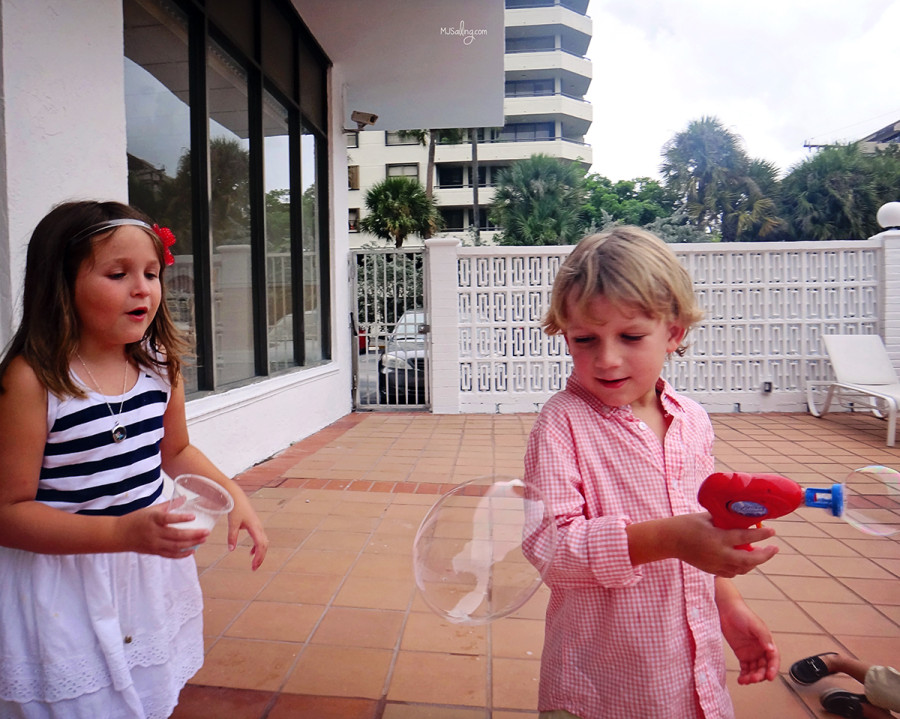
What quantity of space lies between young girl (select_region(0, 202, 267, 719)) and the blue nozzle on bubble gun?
0.96 meters

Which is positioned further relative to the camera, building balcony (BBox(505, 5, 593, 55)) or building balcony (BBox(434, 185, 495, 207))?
building balcony (BBox(505, 5, 593, 55))

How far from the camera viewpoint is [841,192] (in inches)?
1055

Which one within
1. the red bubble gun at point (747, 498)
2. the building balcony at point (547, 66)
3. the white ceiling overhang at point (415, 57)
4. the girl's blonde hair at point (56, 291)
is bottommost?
the red bubble gun at point (747, 498)

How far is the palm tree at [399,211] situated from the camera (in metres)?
24.3

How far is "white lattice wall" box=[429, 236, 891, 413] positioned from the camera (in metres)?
7.27

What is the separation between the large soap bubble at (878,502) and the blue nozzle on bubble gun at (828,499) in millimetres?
438

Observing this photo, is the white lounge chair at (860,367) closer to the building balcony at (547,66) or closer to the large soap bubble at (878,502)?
the large soap bubble at (878,502)

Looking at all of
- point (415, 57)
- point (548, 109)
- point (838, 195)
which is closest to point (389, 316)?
point (415, 57)

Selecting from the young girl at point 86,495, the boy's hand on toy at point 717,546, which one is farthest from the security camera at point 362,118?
the boy's hand on toy at point 717,546

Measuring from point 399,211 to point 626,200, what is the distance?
28429 millimetres

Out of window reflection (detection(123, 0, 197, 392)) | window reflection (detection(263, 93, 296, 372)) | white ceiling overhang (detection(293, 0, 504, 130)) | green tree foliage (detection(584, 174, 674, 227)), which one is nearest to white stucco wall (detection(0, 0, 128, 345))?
window reflection (detection(123, 0, 197, 392))

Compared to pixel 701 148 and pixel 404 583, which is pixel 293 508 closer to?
pixel 404 583

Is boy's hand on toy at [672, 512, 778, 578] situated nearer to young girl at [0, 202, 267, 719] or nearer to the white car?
young girl at [0, 202, 267, 719]

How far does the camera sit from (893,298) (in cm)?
710
